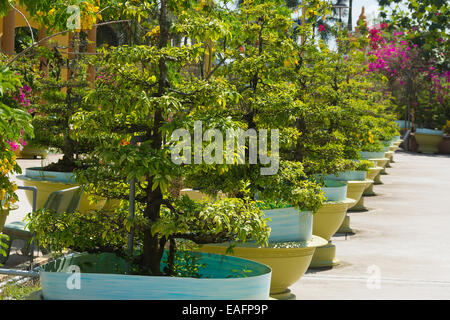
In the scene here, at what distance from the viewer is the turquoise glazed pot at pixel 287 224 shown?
5625 millimetres

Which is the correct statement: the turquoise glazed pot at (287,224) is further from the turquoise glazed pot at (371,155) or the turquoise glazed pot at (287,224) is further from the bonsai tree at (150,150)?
the turquoise glazed pot at (371,155)

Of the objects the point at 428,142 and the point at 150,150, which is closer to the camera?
the point at 150,150

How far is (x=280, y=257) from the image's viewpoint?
536 cm

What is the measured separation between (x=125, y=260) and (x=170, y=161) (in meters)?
0.82

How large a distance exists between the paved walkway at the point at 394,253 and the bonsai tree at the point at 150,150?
2.23 meters

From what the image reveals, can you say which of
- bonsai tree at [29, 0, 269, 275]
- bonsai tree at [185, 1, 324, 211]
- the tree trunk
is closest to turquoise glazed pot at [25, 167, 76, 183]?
bonsai tree at [185, 1, 324, 211]

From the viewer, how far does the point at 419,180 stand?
17.1 meters

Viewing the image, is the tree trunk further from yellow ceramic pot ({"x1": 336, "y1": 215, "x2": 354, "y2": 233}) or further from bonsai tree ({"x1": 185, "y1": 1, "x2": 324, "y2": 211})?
yellow ceramic pot ({"x1": 336, "y1": 215, "x2": 354, "y2": 233})

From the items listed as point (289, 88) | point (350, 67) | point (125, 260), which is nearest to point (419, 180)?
point (350, 67)

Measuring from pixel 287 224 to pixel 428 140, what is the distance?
22.9m

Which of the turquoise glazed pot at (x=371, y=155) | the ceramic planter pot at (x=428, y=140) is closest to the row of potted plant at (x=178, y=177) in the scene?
the turquoise glazed pot at (x=371, y=155)

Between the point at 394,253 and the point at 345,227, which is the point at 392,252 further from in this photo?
the point at 345,227

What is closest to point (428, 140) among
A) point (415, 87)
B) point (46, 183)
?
point (415, 87)
